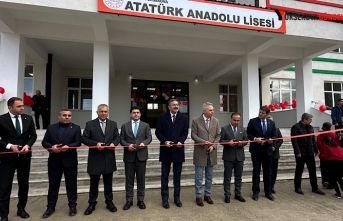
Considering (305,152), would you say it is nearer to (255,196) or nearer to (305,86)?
(255,196)

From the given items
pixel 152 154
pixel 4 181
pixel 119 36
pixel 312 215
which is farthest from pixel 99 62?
pixel 312 215

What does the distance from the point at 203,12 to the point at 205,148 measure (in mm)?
4129

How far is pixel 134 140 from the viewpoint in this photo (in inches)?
159

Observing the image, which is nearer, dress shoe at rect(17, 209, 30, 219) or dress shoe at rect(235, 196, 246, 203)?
dress shoe at rect(17, 209, 30, 219)

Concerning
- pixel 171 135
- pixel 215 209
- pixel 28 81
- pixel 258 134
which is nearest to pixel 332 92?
pixel 258 134

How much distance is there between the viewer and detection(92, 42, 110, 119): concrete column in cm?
750

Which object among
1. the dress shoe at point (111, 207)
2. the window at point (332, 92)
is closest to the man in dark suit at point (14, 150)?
the dress shoe at point (111, 207)

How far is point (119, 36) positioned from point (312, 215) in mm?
7097

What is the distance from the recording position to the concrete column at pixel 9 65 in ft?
23.0

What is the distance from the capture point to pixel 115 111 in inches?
492

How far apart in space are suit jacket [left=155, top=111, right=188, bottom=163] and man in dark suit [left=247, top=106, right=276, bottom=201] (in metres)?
1.43

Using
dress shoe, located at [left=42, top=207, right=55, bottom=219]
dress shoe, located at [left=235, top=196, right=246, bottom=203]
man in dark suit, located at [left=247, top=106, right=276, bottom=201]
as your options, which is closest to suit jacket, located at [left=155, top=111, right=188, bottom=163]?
dress shoe, located at [left=235, top=196, right=246, bottom=203]

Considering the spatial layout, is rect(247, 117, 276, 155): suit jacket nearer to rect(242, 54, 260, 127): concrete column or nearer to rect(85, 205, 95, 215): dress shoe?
rect(85, 205, 95, 215): dress shoe

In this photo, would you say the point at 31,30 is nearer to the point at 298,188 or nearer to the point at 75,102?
the point at 75,102
